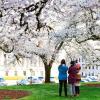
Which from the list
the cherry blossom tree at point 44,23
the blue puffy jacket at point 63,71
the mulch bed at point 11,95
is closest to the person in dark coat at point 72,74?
the blue puffy jacket at point 63,71

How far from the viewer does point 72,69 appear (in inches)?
879

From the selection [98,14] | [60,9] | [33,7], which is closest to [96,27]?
[98,14]

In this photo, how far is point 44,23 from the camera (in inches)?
1147

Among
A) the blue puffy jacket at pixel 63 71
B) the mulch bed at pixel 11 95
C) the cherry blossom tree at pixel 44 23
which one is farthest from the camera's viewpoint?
the cherry blossom tree at pixel 44 23

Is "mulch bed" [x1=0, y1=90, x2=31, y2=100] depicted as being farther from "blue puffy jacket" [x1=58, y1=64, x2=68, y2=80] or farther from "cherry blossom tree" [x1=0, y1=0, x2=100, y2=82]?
"cherry blossom tree" [x1=0, y1=0, x2=100, y2=82]

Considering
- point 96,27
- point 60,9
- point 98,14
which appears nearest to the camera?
point 60,9

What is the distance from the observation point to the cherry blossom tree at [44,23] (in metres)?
24.0

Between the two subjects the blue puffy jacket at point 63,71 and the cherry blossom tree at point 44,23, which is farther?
the cherry blossom tree at point 44,23

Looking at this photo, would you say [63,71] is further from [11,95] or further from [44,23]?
[44,23]

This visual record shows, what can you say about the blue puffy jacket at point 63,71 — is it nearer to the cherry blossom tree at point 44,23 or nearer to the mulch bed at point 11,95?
the mulch bed at point 11,95

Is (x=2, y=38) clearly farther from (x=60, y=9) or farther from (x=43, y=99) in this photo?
(x=43, y=99)

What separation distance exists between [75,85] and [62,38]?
Answer: 1009 cm

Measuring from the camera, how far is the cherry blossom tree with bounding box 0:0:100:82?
2405 centimetres

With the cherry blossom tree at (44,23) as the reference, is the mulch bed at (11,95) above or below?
below
